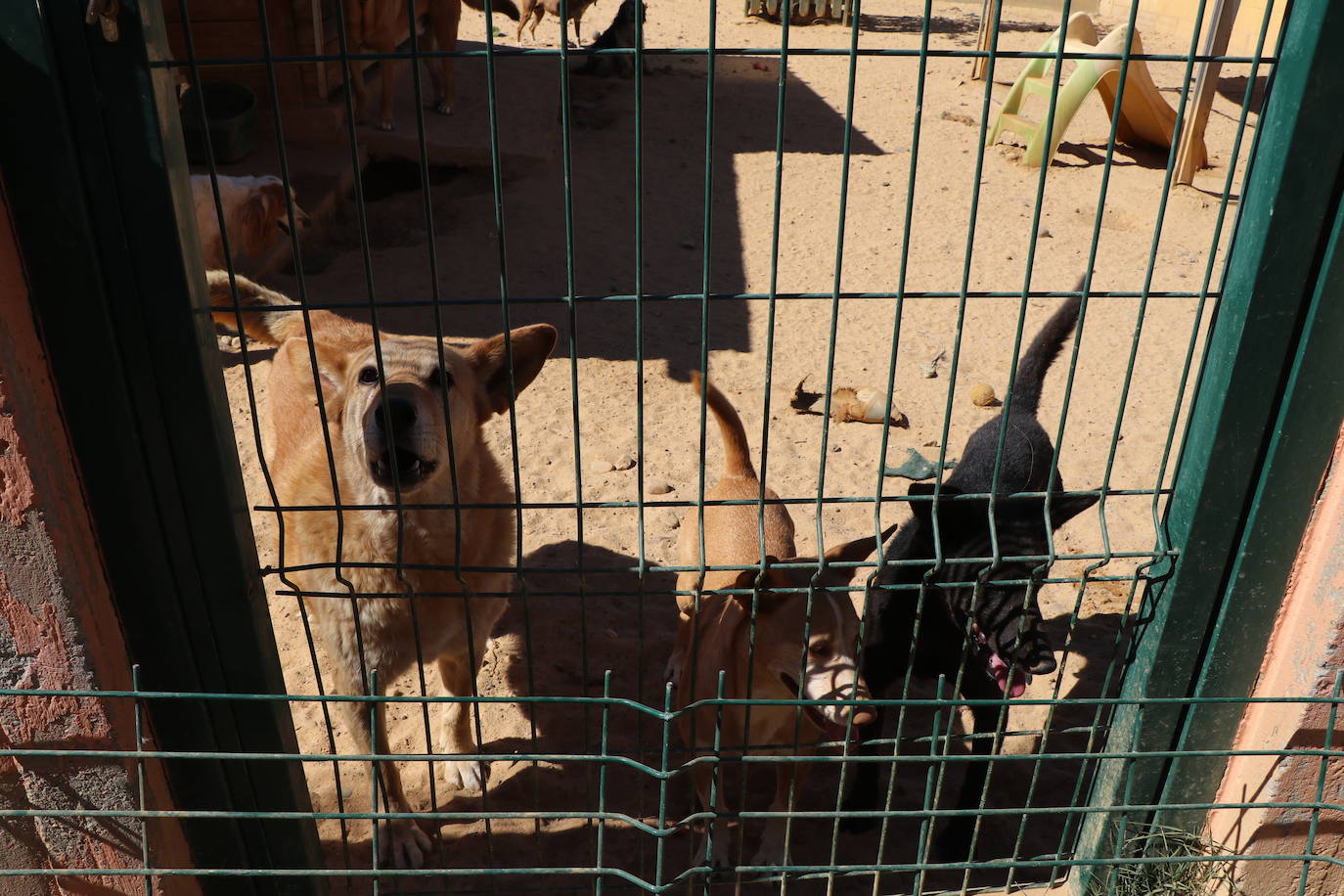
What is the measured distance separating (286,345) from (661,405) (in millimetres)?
2706

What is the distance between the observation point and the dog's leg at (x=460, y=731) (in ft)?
12.9

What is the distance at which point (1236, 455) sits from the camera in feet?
8.40

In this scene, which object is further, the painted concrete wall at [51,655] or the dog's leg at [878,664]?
the dog's leg at [878,664]

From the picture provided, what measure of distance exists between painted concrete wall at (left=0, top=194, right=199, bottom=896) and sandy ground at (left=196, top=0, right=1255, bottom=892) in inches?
29.5

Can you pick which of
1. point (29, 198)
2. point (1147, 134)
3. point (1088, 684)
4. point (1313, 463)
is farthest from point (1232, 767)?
point (1147, 134)

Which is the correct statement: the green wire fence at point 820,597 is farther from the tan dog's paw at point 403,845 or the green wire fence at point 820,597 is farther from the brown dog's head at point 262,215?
the brown dog's head at point 262,215

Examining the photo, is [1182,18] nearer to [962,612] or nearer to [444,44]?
[444,44]

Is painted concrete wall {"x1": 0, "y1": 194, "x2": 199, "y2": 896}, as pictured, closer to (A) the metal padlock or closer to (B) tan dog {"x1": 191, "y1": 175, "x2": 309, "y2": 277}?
(A) the metal padlock

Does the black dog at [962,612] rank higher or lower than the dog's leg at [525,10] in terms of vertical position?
lower

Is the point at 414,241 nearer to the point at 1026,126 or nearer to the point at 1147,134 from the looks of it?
the point at 1026,126

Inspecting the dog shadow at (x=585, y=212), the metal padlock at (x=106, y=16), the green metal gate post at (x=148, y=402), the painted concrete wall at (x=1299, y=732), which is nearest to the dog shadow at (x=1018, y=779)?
the painted concrete wall at (x=1299, y=732)

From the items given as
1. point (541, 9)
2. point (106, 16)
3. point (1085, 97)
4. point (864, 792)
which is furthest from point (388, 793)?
point (541, 9)

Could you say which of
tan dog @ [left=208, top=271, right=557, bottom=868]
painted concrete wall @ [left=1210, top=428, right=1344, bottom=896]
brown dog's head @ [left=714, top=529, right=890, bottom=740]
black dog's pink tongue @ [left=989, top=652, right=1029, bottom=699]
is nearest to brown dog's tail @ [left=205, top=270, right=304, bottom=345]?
tan dog @ [left=208, top=271, right=557, bottom=868]

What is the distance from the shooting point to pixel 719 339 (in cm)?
696
